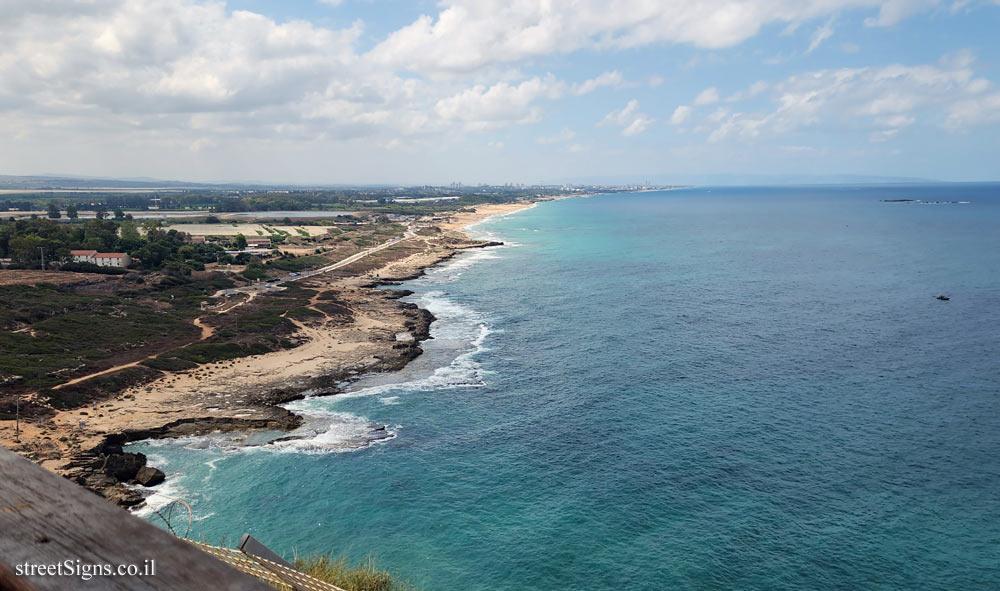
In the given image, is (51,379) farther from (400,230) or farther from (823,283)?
(400,230)

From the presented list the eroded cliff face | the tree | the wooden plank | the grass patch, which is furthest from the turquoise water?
the tree

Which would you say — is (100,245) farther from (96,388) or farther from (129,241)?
(96,388)

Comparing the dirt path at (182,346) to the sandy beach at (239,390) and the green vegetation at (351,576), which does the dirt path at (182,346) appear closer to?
the sandy beach at (239,390)

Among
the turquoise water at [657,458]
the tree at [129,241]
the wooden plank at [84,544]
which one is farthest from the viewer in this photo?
the tree at [129,241]

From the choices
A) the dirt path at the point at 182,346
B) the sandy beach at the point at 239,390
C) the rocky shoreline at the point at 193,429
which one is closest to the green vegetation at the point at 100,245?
the dirt path at the point at 182,346

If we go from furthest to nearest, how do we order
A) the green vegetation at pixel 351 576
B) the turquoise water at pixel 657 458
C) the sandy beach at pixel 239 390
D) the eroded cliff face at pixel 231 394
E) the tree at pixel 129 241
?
the tree at pixel 129 241
the sandy beach at pixel 239 390
the eroded cliff face at pixel 231 394
the turquoise water at pixel 657 458
the green vegetation at pixel 351 576

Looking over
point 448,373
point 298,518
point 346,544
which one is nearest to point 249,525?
point 298,518

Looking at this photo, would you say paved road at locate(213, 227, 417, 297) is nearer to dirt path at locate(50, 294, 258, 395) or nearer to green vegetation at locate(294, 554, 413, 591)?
dirt path at locate(50, 294, 258, 395)

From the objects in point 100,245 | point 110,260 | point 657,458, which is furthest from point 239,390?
point 100,245
